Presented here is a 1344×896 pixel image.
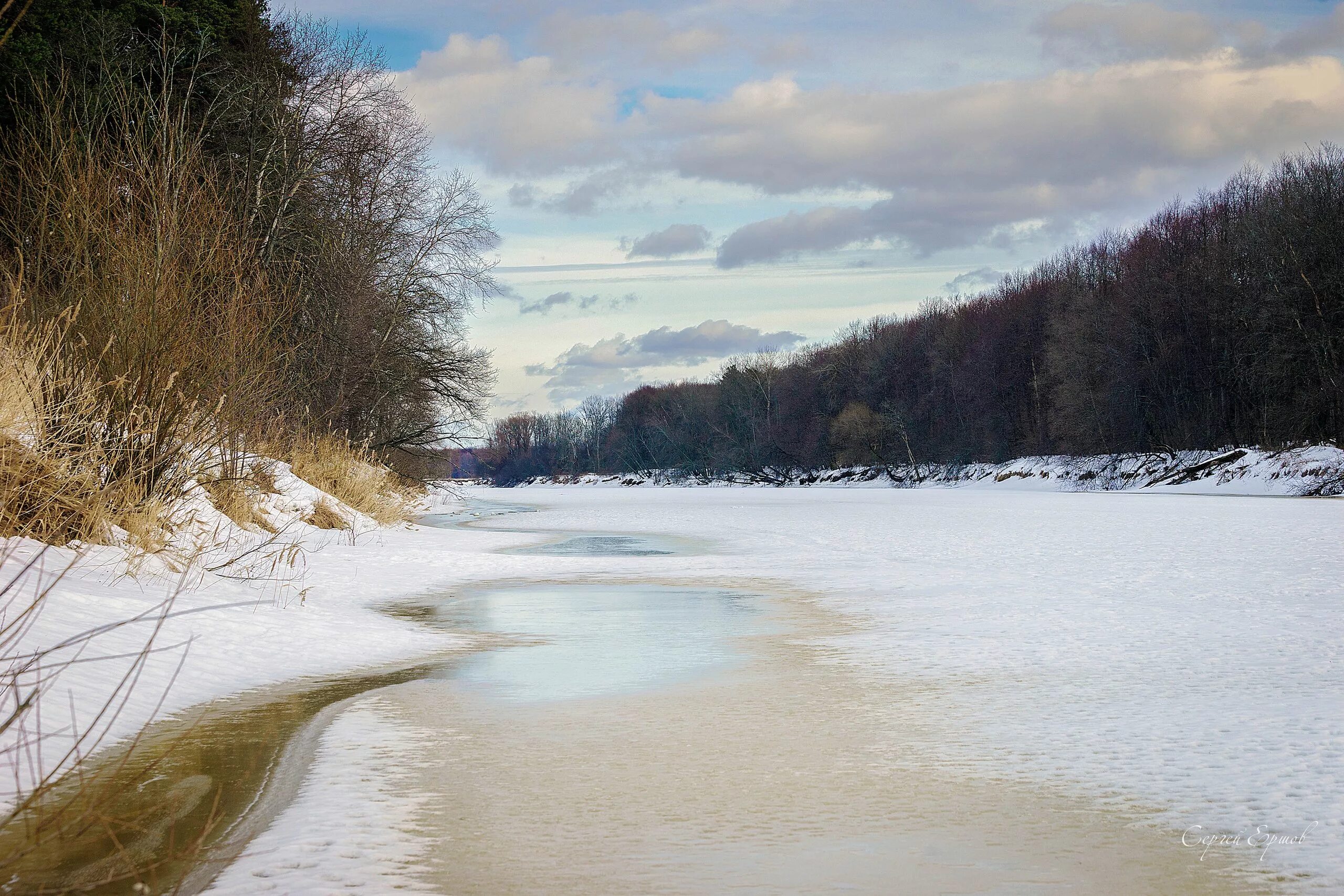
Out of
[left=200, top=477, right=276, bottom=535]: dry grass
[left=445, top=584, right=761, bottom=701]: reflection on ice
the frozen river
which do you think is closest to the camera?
the frozen river

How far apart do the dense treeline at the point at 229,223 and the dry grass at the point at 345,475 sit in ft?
1.87

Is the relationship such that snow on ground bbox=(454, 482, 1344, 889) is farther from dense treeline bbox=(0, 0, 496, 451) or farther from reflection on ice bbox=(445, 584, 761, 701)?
dense treeline bbox=(0, 0, 496, 451)

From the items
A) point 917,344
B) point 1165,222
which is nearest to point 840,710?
point 1165,222

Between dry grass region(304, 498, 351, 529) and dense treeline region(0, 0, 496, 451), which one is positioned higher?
dense treeline region(0, 0, 496, 451)

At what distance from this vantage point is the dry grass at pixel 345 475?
56.9 ft

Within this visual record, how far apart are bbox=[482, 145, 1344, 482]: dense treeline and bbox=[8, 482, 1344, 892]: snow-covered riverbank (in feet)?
54.9

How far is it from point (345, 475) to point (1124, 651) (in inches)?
545

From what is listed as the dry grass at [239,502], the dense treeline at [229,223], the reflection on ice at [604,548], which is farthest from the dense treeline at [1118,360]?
the dry grass at [239,502]

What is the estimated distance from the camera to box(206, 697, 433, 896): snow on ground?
3070mm

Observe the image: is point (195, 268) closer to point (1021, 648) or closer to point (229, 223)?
point (229, 223)

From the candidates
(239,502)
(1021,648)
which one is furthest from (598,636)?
(239,502)

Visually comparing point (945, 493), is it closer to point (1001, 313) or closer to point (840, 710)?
point (1001, 313)

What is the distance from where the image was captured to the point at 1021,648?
705 centimetres

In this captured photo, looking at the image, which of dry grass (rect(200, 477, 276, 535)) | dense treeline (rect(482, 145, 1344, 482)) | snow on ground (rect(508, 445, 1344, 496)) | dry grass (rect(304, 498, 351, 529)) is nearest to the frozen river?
dry grass (rect(200, 477, 276, 535))
